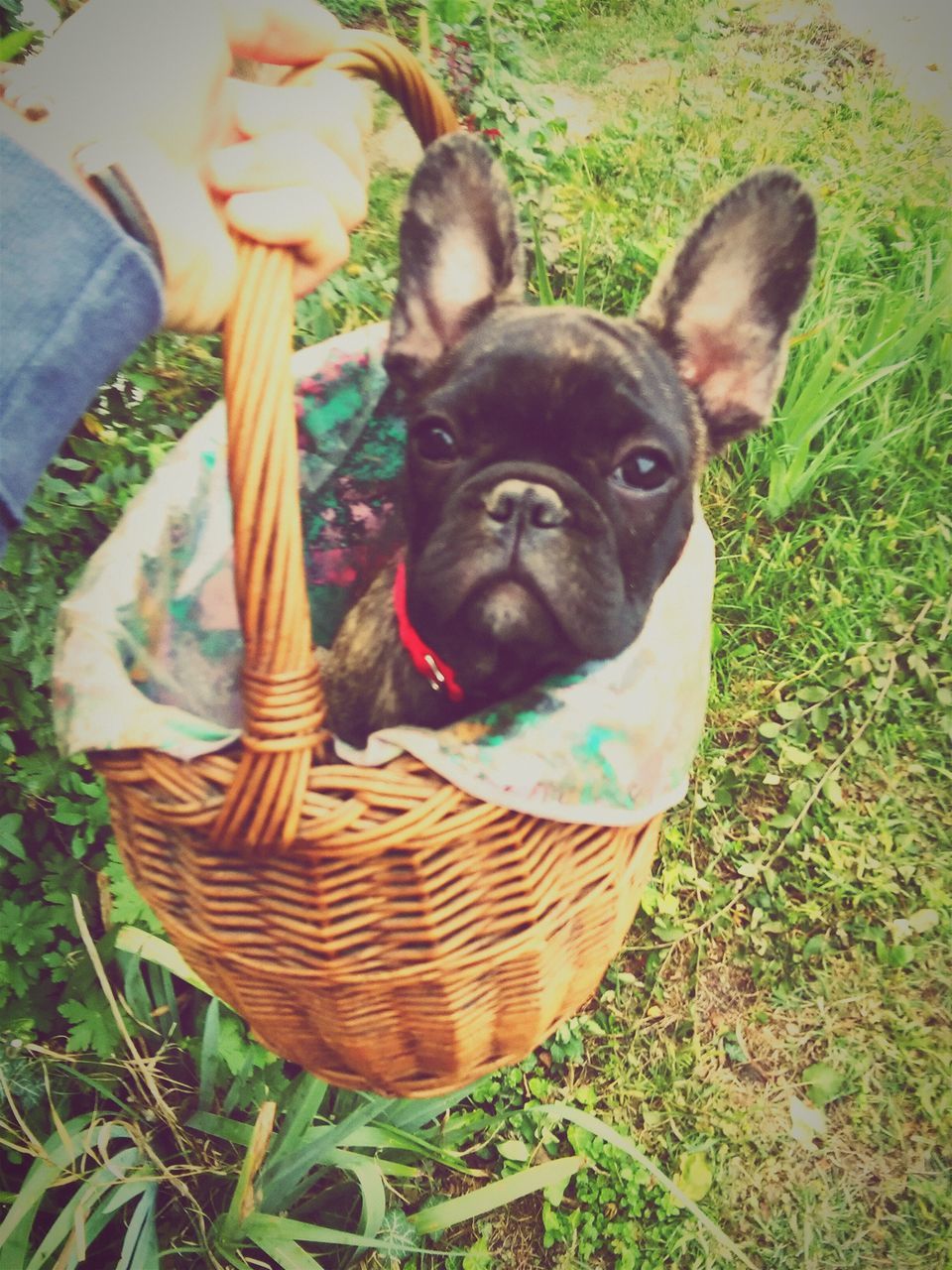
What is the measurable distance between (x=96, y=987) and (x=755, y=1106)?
0.59 metres

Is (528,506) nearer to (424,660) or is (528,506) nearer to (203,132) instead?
(424,660)

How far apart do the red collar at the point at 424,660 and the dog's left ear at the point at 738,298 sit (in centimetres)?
30

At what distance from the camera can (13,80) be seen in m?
0.51

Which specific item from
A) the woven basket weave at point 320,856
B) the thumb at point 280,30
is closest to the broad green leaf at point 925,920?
the woven basket weave at point 320,856

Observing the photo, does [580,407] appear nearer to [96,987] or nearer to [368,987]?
[368,987]

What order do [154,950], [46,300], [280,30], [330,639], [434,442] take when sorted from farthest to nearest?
[330,639]
[154,950]
[434,442]
[280,30]
[46,300]

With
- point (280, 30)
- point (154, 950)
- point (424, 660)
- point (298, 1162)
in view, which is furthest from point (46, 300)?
point (298, 1162)

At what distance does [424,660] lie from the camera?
0.75m

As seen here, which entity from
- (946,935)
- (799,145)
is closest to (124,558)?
(799,145)

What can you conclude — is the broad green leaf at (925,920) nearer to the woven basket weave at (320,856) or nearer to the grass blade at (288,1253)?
the woven basket weave at (320,856)

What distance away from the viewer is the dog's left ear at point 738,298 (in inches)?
25.0

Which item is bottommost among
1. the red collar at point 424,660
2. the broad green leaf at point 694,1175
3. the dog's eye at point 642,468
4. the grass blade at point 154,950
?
the broad green leaf at point 694,1175

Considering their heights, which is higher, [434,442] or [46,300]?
[46,300]

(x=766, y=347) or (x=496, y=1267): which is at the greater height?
(x=766, y=347)
